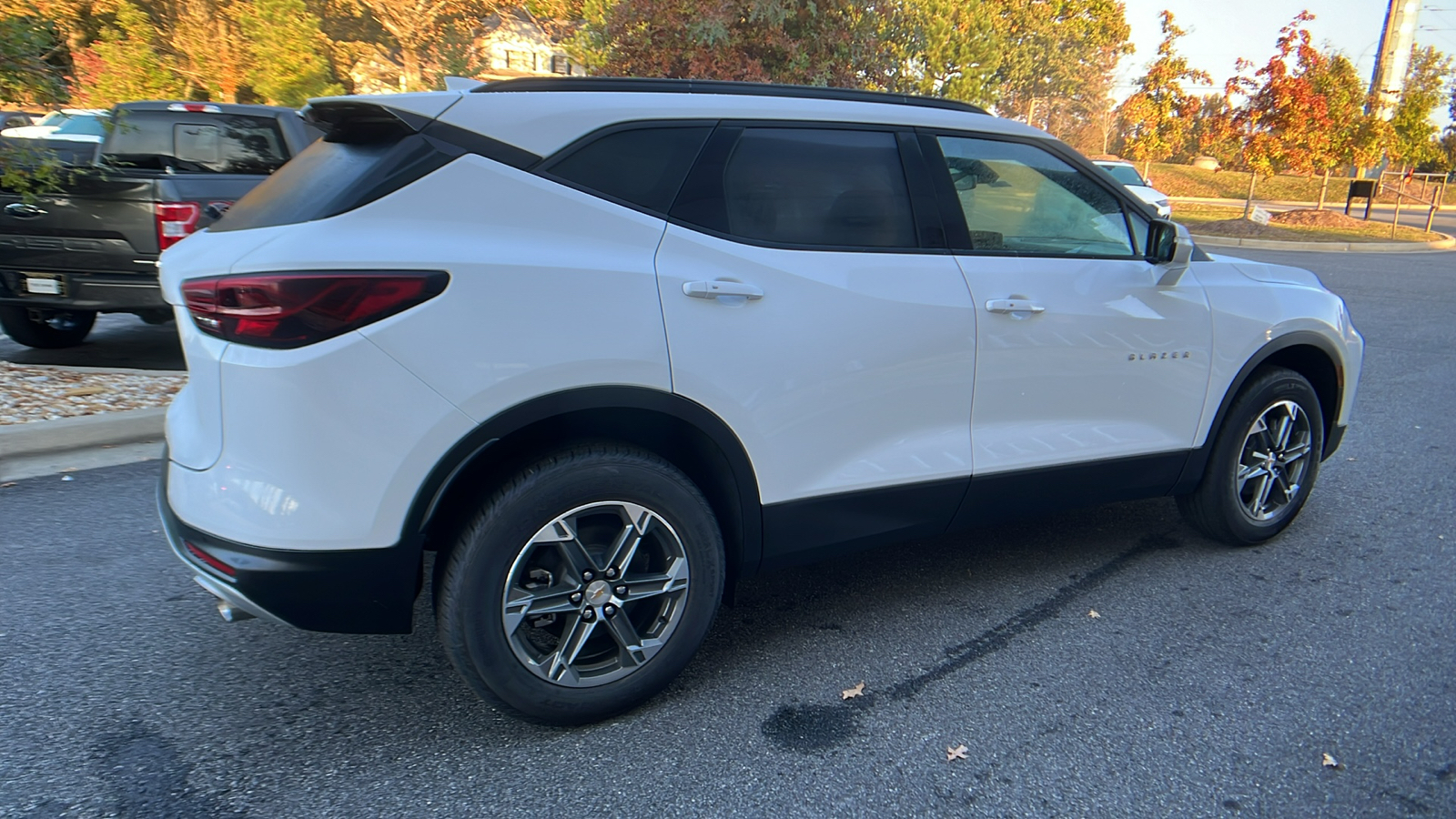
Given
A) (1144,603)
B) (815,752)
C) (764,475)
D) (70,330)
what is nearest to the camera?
(815,752)

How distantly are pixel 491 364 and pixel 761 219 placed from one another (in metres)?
0.98

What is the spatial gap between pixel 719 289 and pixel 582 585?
0.93 meters

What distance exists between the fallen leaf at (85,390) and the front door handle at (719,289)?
203 inches

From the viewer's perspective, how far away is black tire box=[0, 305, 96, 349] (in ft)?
24.2

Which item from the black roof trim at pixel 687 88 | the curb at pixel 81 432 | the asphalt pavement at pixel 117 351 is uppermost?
the black roof trim at pixel 687 88

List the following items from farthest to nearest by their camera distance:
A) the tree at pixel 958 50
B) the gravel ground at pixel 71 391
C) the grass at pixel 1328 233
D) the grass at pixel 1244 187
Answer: the grass at pixel 1244 187 → the tree at pixel 958 50 → the grass at pixel 1328 233 → the gravel ground at pixel 71 391

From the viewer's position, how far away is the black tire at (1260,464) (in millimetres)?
4074

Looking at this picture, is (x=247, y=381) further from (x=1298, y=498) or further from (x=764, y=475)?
(x=1298, y=498)

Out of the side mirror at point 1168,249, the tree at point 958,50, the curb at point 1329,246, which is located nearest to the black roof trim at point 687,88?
the side mirror at point 1168,249

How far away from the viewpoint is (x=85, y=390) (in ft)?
20.0

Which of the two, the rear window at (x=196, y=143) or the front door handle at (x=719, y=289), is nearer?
the front door handle at (x=719, y=289)

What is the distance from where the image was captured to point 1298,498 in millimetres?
4355

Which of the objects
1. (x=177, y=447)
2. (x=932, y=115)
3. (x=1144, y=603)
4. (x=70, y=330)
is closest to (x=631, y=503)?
(x=177, y=447)

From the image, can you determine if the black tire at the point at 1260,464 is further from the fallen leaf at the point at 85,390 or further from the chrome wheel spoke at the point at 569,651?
the fallen leaf at the point at 85,390
